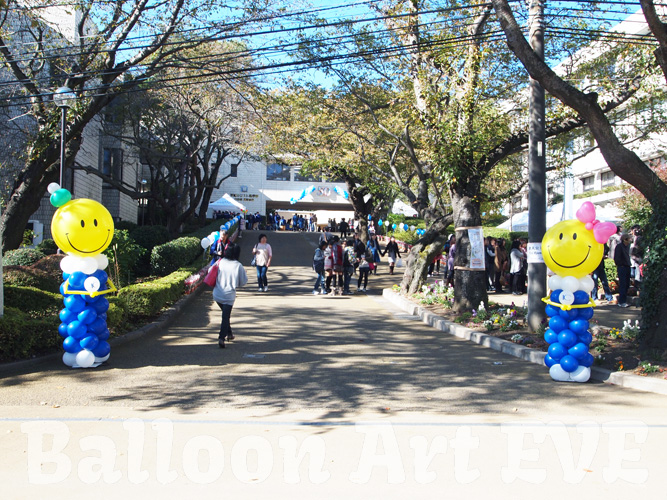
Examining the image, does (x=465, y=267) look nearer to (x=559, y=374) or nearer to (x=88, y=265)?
(x=559, y=374)

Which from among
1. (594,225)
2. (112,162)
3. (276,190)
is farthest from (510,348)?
(276,190)

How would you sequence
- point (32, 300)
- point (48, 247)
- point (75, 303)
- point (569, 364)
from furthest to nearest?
point (48, 247) → point (32, 300) → point (75, 303) → point (569, 364)

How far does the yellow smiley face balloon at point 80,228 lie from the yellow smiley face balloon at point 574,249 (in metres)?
6.23

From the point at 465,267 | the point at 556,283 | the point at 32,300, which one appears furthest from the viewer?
the point at 465,267

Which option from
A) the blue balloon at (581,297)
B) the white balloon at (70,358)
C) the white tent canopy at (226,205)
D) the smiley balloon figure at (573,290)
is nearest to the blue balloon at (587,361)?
the smiley balloon figure at (573,290)

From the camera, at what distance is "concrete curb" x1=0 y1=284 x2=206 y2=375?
8555mm

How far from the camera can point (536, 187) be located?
11219mm

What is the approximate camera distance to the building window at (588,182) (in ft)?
135

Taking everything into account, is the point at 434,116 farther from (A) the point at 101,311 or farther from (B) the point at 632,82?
(A) the point at 101,311

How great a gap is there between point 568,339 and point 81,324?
6710mm

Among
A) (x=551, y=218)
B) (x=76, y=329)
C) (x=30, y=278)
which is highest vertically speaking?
(x=551, y=218)

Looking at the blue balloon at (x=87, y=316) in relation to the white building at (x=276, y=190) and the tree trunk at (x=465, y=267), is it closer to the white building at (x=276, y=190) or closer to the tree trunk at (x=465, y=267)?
the tree trunk at (x=465, y=267)

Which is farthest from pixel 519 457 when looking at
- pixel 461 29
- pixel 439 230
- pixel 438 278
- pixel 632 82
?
pixel 438 278

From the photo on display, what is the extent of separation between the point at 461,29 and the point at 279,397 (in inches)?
473
